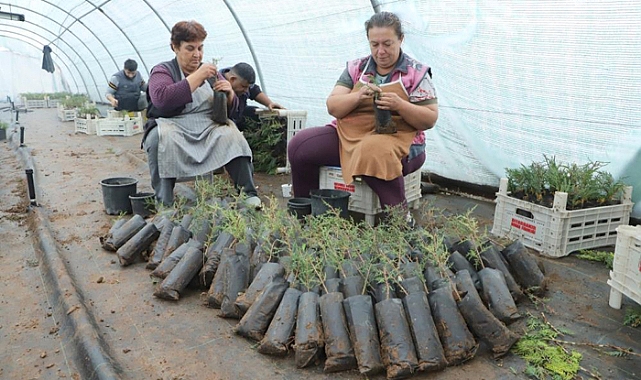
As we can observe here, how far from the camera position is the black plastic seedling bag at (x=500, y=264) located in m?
2.27

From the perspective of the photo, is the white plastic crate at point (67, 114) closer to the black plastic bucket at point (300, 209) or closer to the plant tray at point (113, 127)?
the plant tray at point (113, 127)

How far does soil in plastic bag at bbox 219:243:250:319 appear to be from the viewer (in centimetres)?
220

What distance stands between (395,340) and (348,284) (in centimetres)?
36

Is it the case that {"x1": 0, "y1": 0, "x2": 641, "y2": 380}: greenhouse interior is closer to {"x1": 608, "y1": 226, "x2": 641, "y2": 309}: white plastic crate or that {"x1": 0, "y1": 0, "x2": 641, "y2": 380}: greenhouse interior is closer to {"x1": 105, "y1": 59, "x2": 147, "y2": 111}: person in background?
{"x1": 608, "y1": 226, "x2": 641, "y2": 309}: white plastic crate

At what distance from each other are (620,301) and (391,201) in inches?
50.7

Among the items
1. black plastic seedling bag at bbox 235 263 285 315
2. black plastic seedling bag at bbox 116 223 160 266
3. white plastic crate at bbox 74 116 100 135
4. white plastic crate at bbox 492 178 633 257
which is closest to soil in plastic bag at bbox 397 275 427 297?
black plastic seedling bag at bbox 235 263 285 315

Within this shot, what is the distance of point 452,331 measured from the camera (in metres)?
1.85

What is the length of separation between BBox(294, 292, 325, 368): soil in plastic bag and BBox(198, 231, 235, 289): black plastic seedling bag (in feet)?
2.04

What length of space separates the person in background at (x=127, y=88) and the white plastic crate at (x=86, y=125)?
49 cm

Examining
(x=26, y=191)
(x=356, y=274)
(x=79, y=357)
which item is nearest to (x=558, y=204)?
(x=356, y=274)

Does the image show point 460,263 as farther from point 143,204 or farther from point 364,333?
point 143,204

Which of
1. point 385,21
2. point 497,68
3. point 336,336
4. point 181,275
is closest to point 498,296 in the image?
point 336,336

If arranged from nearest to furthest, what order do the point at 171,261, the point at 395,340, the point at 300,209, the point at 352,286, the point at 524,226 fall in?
1. the point at 395,340
2. the point at 352,286
3. the point at 171,261
4. the point at 524,226
5. the point at 300,209

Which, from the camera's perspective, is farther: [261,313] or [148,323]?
[148,323]
